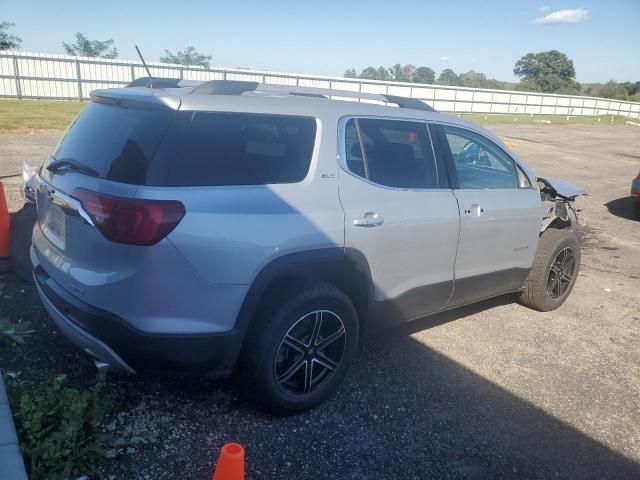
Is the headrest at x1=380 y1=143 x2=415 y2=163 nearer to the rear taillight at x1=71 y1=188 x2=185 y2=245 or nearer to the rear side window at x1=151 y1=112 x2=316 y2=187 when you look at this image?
the rear side window at x1=151 y1=112 x2=316 y2=187

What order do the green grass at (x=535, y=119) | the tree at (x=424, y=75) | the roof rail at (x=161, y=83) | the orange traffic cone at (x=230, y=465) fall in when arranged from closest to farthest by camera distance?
1. the orange traffic cone at (x=230, y=465)
2. the roof rail at (x=161, y=83)
3. the green grass at (x=535, y=119)
4. the tree at (x=424, y=75)

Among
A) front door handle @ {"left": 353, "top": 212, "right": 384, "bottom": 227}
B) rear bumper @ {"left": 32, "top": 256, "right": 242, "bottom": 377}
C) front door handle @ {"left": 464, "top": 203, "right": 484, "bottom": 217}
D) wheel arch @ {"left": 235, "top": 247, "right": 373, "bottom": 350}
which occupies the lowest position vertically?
rear bumper @ {"left": 32, "top": 256, "right": 242, "bottom": 377}

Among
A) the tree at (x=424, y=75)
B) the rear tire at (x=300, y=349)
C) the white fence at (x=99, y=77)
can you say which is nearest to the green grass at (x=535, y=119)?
the white fence at (x=99, y=77)

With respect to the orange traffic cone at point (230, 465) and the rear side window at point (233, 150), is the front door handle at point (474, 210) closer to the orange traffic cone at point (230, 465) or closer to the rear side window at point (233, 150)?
the rear side window at point (233, 150)

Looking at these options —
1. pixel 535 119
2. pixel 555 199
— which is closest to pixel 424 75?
pixel 535 119

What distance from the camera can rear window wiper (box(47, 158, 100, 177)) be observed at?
2754 mm

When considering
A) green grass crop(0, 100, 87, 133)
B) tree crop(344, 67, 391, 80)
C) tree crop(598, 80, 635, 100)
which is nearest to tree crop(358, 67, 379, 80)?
tree crop(344, 67, 391, 80)

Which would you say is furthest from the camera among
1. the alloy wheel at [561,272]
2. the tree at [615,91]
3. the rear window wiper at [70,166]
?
the tree at [615,91]

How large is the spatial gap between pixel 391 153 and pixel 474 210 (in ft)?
2.76

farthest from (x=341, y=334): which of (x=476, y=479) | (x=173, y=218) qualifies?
(x=173, y=218)

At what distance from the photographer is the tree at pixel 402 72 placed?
7869cm

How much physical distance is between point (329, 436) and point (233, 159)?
1.65 meters

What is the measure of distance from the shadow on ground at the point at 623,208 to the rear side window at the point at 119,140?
9.28m

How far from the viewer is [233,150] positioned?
9.27ft
